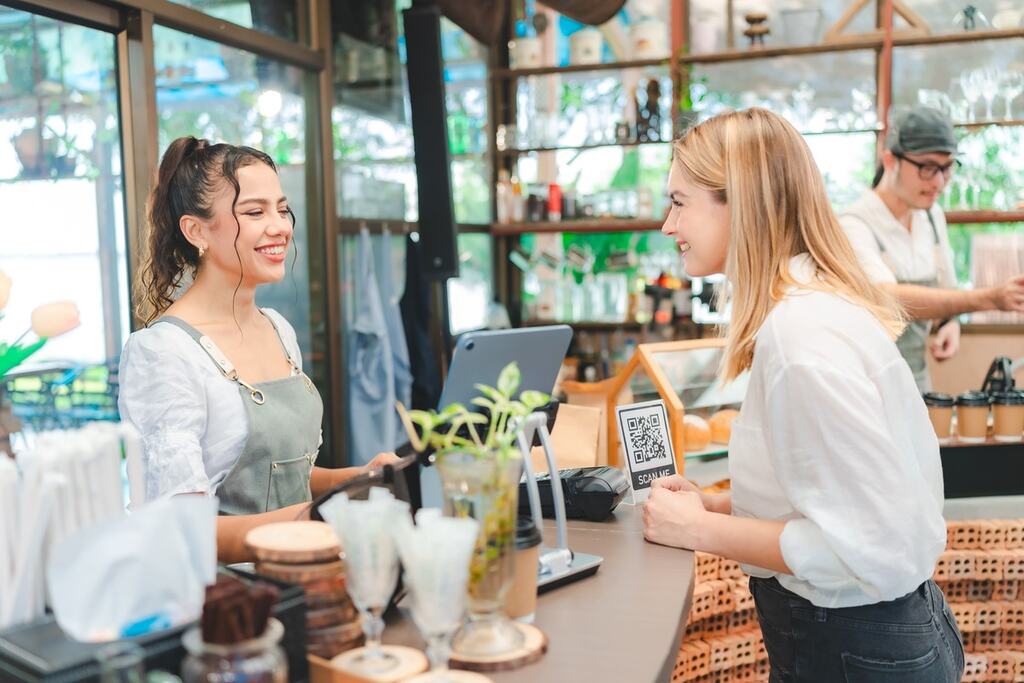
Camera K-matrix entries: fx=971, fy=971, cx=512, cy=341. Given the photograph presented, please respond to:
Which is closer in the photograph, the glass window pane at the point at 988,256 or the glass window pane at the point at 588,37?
the glass window pane at the point at 988,256

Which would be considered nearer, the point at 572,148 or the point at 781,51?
the point at 781,51

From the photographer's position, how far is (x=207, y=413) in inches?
78.3

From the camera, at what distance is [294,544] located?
1242mm

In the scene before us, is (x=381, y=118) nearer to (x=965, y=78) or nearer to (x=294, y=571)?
(x=965, y=78)

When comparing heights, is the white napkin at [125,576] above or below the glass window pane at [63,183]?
below

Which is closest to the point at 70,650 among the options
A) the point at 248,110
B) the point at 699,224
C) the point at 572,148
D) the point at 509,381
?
the point at 509,381

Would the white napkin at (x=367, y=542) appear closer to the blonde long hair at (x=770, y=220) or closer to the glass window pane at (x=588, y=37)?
the blonde long hair at (x=770, y=220)

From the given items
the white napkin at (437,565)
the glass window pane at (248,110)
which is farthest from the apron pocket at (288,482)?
the glass window pane at (248,110)

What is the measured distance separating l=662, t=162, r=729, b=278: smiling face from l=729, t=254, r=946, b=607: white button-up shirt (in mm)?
160

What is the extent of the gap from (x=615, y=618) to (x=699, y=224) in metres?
0.68

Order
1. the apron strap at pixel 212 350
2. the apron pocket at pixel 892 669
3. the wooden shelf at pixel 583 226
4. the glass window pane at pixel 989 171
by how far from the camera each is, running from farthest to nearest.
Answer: the wooden shelf at pixel 583 226
the glass window pane at pixel 989 171
the apron strap at pixel 212 350
the apron pocket at pixel 892 669

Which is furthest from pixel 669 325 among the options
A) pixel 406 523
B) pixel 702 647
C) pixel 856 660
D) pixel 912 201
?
pixel 406 523

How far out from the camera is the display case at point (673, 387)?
107 inches

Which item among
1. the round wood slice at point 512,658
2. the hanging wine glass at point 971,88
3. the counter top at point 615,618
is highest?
the hanging wine glass at point 971,88
